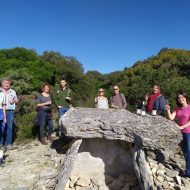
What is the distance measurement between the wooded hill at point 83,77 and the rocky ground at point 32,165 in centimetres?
203

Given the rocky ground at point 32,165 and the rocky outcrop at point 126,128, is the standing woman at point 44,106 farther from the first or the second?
the rocky outcrop at point 126,128

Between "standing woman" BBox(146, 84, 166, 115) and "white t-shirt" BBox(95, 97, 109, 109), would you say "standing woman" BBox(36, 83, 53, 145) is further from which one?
"standing woman" BBox(146, 84, 166, 115)

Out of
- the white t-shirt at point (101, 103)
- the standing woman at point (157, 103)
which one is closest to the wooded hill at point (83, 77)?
the white t-shirt at point (101, 103)

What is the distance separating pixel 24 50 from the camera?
2984 cm

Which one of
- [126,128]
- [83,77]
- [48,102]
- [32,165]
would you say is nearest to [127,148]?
[126,128]

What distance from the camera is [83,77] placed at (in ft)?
76.6

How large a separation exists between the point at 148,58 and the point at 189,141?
2494 centimetres

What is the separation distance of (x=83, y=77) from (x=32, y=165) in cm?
1646

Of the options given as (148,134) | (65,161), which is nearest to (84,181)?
(65,161)

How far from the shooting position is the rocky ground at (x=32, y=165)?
20.5ft

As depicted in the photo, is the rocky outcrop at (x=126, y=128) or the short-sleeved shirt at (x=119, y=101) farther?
the short-sleeved shirt at (x=119, y=101)

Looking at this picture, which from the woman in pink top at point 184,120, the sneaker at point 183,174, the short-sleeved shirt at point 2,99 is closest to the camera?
the woman in pink top at point 184,120

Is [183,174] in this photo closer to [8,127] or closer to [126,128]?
[126,128]

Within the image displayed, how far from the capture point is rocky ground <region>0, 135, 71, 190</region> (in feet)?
20.5
